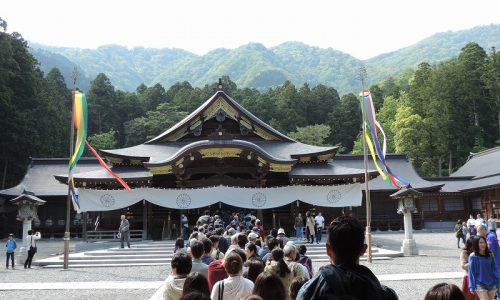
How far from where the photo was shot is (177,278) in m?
4.12

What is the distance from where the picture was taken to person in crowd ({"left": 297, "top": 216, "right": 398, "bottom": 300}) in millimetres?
2363

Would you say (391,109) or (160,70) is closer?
(391,109)

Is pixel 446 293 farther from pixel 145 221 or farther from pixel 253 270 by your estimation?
pixel 145 221

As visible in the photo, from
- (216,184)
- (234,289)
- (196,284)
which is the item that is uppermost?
(216,184)

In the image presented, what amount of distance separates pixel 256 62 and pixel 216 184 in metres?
111

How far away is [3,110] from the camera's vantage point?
121 feet

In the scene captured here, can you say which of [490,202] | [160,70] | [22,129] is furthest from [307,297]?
[160,70]

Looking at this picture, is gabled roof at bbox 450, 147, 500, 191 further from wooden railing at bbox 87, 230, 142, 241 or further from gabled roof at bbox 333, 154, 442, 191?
wooden railing at bbox 87, 230, 142, 241

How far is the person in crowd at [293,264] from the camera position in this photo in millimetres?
4840

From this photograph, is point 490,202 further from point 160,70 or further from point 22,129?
point 160,70

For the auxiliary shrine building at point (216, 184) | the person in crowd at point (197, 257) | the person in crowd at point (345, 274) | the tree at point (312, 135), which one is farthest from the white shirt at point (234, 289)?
the tree at point (312, 135)

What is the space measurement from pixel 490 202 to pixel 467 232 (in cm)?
1390

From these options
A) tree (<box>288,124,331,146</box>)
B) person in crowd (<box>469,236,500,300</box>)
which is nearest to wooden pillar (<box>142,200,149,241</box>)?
person in crowd (<box>469,236,500,300</box>)

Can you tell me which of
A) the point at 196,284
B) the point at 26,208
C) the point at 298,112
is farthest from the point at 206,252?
the point at 298,112
